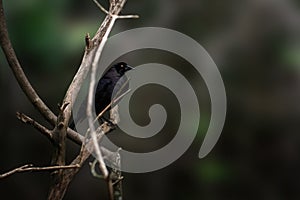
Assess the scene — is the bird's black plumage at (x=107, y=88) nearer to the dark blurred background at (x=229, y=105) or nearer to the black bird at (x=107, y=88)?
the black bird at (x=107, y=88)

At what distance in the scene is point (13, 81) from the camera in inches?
117

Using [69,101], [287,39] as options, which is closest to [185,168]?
[287,39]

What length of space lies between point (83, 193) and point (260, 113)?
3.08 feet

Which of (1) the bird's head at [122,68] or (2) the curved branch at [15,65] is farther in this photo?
(1) the bird's head at [122,68]

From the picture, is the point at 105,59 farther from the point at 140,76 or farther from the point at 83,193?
the point at 83,193

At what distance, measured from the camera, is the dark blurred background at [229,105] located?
2996 millimetres

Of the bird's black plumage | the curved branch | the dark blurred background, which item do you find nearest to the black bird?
the bird's black plumage

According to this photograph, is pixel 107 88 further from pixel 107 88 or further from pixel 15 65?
pixel 15 65

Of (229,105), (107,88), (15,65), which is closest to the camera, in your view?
(15,65)

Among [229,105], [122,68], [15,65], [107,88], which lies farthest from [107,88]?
[229,105]

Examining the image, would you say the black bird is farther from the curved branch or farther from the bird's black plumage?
the curved branch

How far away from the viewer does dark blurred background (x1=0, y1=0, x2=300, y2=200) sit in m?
3.00

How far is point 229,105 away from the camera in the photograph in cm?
315

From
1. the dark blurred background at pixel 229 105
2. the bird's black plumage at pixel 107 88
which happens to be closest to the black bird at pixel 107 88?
the bird's black plumage at pixel 107 88
